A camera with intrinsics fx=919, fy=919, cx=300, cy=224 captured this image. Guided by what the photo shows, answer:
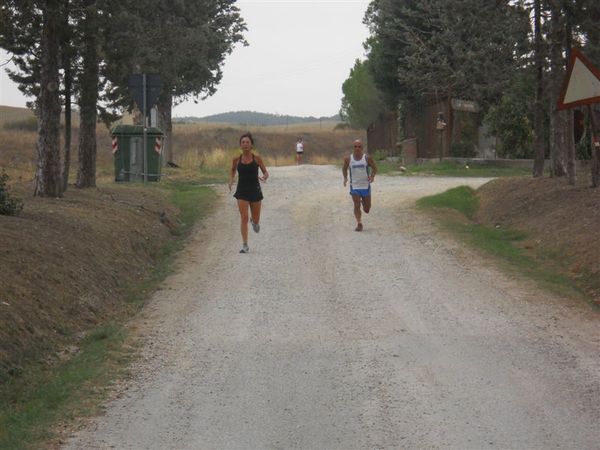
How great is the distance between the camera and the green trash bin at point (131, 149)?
24203 millimetres

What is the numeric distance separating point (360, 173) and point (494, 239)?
298 centimetres

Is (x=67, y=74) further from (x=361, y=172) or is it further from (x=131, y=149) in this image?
(x=131, y=149)

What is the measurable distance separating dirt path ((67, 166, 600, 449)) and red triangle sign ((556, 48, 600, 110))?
2.62 meters

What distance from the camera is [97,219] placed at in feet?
44.9

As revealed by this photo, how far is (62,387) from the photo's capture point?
6.98m

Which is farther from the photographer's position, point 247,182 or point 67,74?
point 67,74

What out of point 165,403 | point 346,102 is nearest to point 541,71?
point 165,403

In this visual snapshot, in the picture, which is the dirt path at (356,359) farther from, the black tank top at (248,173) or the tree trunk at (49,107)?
the tree trunk at (49,107)

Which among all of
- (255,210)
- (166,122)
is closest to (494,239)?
(255,210)

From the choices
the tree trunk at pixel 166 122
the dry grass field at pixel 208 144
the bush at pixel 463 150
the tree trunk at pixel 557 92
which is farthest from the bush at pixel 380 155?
the tree trunk at pixel 557 92

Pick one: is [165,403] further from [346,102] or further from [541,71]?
[346,102]

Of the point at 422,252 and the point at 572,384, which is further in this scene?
the point at 422,252

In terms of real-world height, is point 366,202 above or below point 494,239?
above

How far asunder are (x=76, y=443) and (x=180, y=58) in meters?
19.9
